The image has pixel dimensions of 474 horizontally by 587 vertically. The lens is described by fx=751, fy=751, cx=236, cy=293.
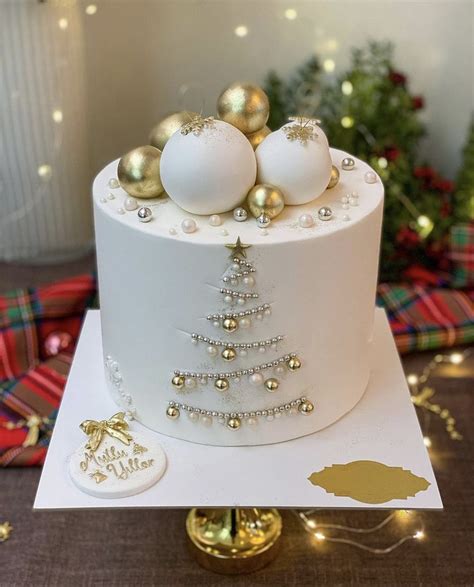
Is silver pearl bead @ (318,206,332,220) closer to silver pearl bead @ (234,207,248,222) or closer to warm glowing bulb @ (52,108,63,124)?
silver pearl bead @ (234,207,248,222)

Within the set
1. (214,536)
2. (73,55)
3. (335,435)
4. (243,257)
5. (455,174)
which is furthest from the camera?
(455,174)

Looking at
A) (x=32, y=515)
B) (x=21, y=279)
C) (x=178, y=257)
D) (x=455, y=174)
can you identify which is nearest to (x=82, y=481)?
(x=178, y=257)

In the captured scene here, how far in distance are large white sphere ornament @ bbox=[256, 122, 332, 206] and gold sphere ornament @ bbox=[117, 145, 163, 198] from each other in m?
0.13

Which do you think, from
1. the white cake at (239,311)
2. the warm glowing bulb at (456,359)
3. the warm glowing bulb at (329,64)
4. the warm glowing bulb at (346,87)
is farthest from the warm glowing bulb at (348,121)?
the white cake at (239,311)

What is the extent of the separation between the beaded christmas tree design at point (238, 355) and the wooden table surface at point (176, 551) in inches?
13.0

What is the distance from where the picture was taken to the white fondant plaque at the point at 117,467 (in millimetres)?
894

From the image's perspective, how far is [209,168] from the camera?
33.8 inches

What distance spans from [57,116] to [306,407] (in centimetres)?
114

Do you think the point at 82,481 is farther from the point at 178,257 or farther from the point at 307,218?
the point at 307,218

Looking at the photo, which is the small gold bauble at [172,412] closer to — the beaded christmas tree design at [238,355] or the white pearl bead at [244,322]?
the beaded christmas tree design at [238,355]

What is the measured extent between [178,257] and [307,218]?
0.16 m

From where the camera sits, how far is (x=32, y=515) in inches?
49.0

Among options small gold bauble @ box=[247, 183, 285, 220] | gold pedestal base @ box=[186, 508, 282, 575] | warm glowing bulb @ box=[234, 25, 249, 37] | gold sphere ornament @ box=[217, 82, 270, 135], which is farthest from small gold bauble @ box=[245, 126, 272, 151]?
warm glowing bulb @ box=[234, 25, 249, 37]

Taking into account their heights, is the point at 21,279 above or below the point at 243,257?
below
